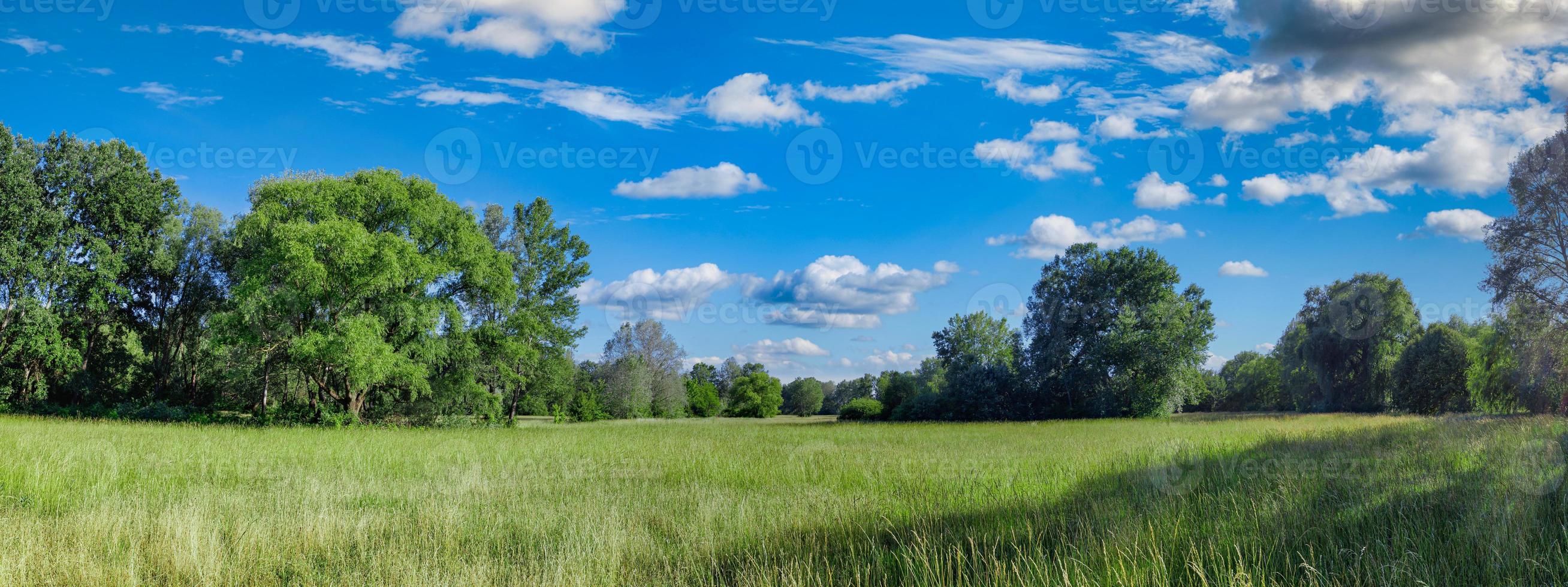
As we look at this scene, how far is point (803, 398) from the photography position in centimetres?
10725

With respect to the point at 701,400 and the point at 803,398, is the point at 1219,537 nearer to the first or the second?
the point at 701,400

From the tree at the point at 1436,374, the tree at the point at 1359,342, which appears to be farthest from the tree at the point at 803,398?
the tree at the point at 1436,374

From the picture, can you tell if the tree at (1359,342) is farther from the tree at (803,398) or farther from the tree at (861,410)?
the tree at (803,398)

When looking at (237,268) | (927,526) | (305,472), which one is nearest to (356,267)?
(237,268)

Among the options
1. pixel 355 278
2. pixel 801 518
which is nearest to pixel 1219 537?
pixel 801 518

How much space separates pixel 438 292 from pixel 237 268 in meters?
6.90

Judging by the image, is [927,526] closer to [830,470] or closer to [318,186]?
[830,470]

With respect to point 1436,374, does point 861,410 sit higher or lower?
lower

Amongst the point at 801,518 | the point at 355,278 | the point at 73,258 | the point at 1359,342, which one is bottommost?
the point at 801,518

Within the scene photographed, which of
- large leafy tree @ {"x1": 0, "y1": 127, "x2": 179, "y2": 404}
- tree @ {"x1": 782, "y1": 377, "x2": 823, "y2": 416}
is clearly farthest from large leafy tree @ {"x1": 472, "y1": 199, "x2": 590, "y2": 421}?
tree @ {"x1": 782, "y1": 377, "x2": 823, "y2": 416}

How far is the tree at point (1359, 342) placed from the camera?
45.5 metres

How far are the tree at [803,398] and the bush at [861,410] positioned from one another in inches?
1843

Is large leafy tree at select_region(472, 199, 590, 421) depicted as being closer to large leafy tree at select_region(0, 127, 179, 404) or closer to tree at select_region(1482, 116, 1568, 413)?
large leafy tree at select_region(0, 127, 179, 404)

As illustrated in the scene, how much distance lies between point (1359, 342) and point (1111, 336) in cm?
2004
